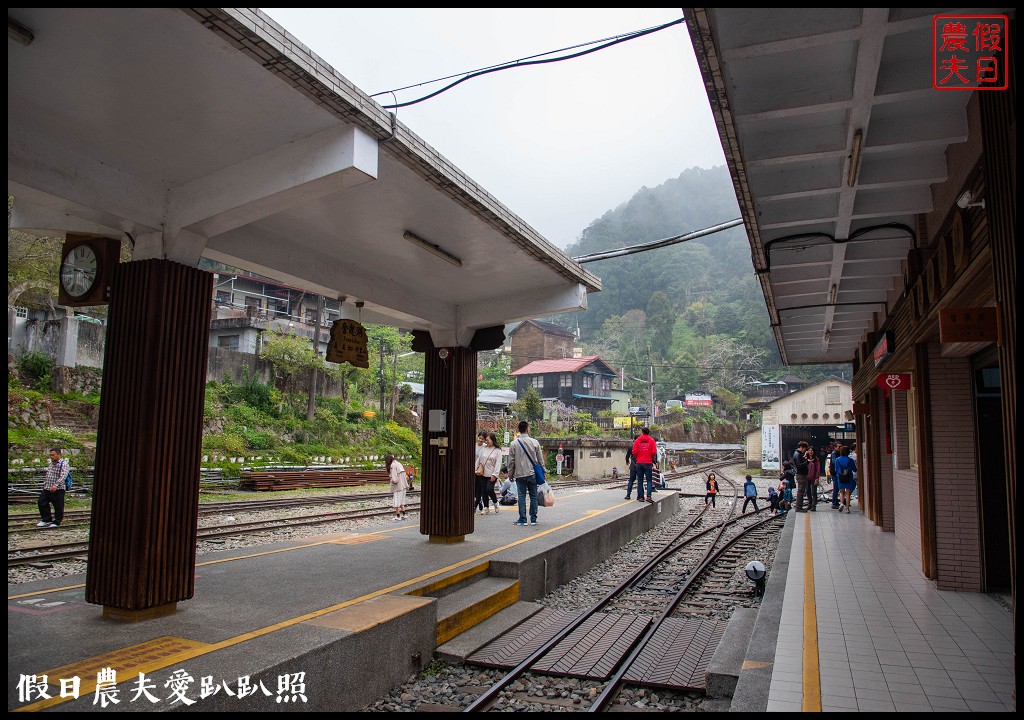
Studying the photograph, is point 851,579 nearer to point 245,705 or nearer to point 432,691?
point 432,691

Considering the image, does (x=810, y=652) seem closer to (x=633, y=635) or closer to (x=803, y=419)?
(x=633, y=635)

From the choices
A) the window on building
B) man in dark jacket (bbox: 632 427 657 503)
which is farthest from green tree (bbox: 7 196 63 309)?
the window on building

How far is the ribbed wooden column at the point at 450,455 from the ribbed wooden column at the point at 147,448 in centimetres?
395

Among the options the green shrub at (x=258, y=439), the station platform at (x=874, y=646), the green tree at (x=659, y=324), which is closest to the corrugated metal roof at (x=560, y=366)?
the green tree at (x=659, y=324)

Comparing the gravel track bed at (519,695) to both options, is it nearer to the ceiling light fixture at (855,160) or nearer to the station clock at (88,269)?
the station clock at (88,269)

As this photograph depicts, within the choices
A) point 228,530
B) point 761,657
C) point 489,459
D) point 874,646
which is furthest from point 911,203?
point 228,530

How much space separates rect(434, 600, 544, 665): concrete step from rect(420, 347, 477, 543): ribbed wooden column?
1.84 meters

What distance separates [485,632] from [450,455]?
3.09m

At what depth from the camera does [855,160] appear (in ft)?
16.9

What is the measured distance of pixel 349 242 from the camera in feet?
23.6

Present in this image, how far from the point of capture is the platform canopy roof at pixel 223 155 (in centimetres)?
390

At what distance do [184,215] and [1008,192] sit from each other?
583 cm

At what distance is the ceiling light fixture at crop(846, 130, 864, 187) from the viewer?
4841 mm

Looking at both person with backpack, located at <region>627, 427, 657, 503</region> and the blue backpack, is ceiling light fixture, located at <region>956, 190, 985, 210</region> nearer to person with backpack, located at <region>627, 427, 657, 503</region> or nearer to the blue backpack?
the blue backpack
